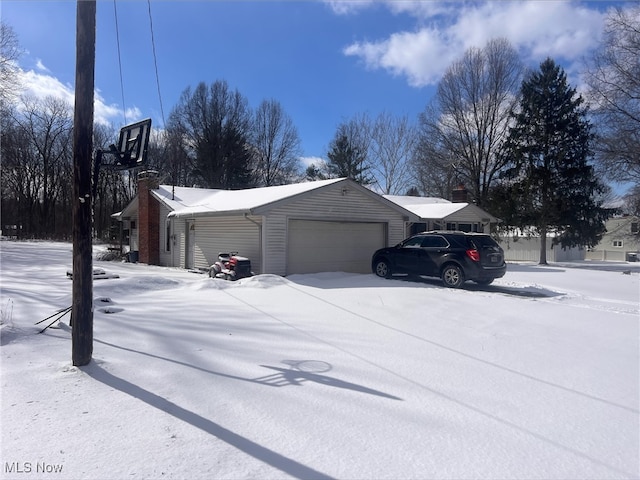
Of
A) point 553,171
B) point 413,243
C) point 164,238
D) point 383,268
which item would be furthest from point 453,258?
point 553,171

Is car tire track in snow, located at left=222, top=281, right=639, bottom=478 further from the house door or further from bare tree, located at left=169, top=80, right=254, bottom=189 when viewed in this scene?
bare tree, located at left=169, top=80, right=254, bottom=189

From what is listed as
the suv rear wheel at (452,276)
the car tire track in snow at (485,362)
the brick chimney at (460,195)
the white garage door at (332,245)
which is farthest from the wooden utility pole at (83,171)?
the brick chimney at (460,195)

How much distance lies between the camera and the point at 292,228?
14.4 meters

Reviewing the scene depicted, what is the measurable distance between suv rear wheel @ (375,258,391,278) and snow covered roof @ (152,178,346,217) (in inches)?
129

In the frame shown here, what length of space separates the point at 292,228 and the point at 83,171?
9.70 meters

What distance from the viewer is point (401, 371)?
496 centimetres

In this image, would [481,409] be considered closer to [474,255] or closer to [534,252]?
[474,255]

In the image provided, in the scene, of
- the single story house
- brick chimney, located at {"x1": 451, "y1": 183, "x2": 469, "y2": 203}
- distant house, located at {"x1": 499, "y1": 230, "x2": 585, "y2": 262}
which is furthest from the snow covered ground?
distant house, located at {"x1": 499, "y1": 230, "x2": 585, "y2": 262}

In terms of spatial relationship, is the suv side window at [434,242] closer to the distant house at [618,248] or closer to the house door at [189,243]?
the house door at [189,243]

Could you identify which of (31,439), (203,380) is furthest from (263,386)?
(31,439)

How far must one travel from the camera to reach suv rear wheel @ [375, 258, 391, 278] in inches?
554

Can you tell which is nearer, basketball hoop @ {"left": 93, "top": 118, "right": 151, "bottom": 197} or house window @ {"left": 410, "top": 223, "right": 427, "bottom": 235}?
basketball hoop @ {"left": 93, "top": 118, "right": 151, "bottom": 197}

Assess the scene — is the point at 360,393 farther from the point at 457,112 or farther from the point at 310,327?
the point at 457,112

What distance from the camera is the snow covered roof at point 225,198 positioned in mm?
14277
